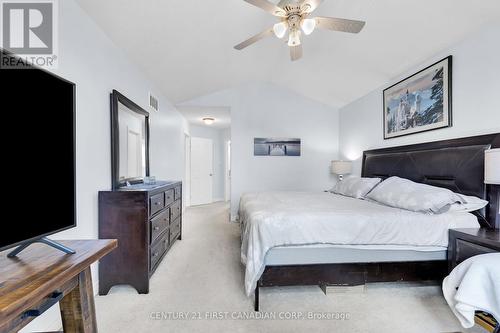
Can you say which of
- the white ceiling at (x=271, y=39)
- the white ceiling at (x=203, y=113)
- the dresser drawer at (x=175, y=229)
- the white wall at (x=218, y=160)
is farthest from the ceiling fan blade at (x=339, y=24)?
the white wall at (x=218, y=160)

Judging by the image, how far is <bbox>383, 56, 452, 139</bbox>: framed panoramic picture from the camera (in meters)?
2.58

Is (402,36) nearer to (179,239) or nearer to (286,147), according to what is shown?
(286,147)

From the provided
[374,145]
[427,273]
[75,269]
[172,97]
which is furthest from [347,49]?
[75,269]

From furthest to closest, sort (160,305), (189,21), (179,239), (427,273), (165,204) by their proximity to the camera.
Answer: (179,239), (165,204), (189,21), (427,273), (160,305)

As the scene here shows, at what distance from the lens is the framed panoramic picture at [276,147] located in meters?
4.98

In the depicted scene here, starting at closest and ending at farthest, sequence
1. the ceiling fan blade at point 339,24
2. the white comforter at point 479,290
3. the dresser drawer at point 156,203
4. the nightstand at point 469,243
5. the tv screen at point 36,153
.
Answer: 1. the tv screen at point 36,153
2. the white comforter at point 479,290
3. the nightstand at point 469,243
4. the ceiling fan blade at point 339,24
5. the dresser drawer at point 156,203

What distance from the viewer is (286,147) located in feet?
Answer: 16.5

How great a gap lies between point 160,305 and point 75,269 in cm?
132

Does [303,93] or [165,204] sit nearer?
[165,204]

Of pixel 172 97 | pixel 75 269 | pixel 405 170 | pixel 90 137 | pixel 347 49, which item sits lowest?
pixel 75 269

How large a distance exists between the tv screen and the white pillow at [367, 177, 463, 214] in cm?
261

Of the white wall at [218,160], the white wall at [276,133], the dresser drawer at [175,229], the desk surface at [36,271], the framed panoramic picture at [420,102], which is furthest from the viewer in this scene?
the white wall at [218,160]

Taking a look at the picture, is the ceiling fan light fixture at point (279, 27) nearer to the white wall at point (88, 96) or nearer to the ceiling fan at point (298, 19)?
the ceiling fan at point (298, 19)

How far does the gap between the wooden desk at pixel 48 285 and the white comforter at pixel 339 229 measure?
1.08m
